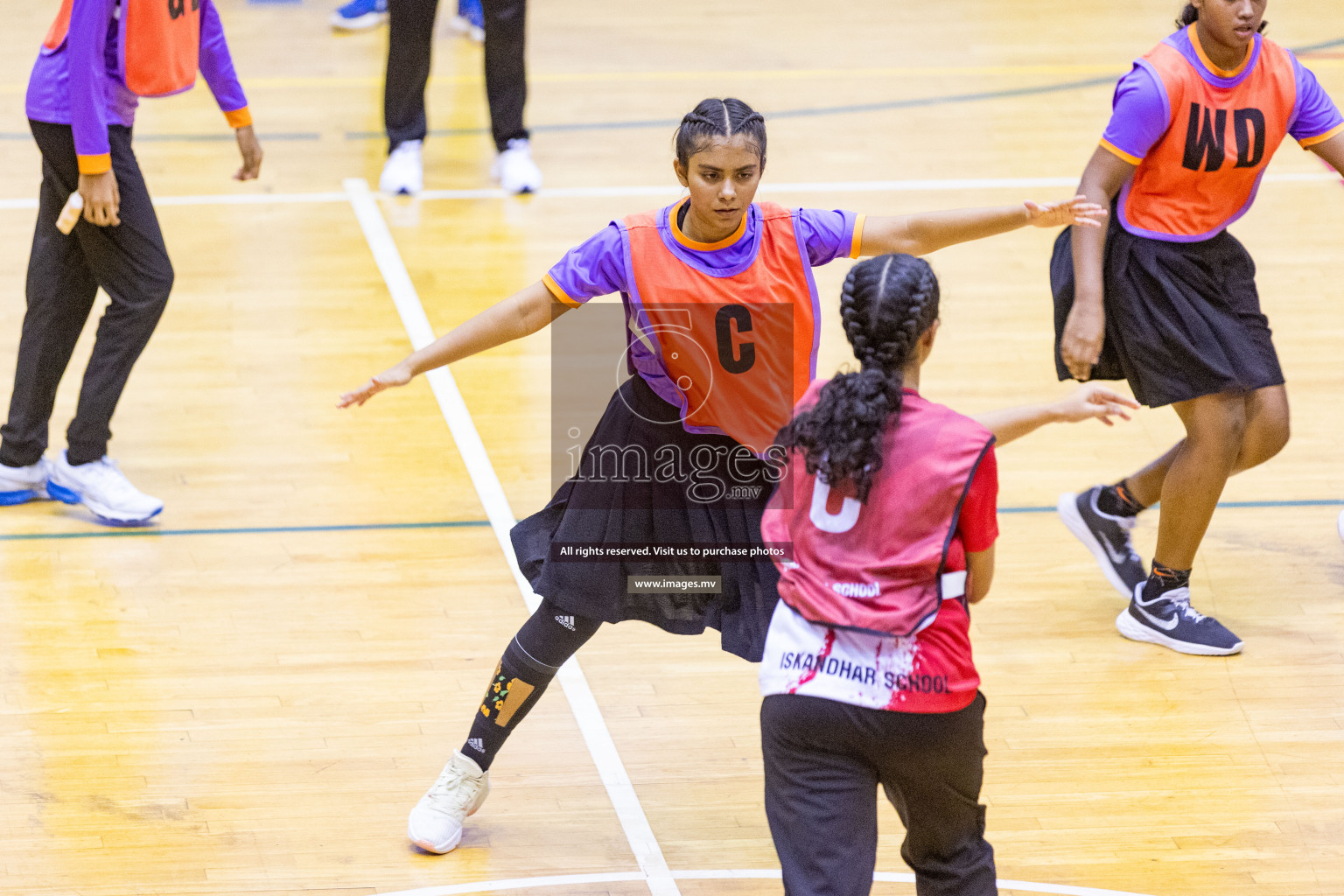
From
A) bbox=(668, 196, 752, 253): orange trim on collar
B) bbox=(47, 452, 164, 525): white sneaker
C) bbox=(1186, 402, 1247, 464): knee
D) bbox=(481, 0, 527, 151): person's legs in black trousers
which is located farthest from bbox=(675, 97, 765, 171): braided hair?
bbox=(481, 0, 527, 151): person's legs in black trousers

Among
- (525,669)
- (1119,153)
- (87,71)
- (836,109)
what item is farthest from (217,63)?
(836,109)

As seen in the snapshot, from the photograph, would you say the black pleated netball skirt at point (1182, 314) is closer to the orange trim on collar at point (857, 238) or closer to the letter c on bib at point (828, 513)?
the orange trim on collar at point (857, 238)

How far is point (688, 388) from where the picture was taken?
3078 millimetres

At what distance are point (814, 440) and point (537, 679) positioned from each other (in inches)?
41.8

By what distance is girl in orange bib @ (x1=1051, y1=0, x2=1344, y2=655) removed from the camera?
12.3 ft

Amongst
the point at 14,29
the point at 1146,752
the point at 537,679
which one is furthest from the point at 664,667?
the point at 14,29

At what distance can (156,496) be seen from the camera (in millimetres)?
4855

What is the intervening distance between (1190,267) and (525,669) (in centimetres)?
195

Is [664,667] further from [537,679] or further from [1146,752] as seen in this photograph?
[1146,752]

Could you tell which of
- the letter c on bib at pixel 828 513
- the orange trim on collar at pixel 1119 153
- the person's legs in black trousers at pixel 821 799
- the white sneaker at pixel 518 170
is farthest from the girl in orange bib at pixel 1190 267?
the white sneaker at pixel 518 170

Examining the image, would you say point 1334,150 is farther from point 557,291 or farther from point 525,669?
point 525,669

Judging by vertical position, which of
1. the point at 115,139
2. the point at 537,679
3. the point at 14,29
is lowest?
the point at 14,29

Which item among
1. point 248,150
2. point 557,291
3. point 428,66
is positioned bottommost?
point 428,66

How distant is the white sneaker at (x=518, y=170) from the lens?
704 centimetres
